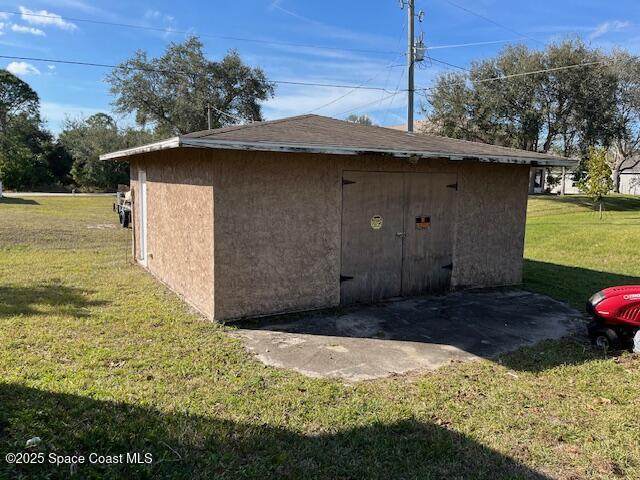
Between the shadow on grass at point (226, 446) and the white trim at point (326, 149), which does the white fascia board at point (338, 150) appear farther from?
the shadow on grass at point (226, 446)

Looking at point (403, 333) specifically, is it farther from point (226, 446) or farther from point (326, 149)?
point (226, 446)

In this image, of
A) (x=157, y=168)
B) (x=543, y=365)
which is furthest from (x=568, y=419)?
(x=157, y=168)

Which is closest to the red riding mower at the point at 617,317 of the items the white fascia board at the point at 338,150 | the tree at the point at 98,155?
the white fascia board at the point at 338,150

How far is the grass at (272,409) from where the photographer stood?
116 inches

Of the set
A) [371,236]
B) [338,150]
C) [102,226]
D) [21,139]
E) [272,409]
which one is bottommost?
[272,409]


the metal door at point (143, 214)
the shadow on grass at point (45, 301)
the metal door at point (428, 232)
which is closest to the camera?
the shadow on grass at point (45, 301)

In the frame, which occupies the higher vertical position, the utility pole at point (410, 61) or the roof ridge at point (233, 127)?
the utility pole at point (410, 61)

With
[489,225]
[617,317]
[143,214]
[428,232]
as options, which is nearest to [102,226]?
[143,214]

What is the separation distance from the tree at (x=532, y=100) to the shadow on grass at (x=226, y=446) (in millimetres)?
25234

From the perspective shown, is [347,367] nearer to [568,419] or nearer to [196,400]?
[196,400]

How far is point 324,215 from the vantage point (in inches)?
250

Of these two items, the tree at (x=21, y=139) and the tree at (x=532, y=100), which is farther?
the tree at (x=21, y=139)

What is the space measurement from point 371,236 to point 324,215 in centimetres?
85

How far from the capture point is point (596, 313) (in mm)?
5062
